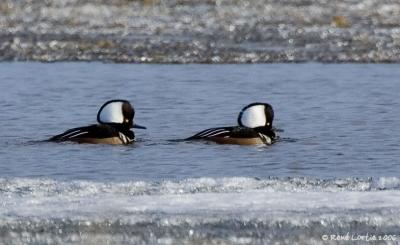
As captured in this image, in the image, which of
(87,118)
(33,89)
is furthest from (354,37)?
(87,118)

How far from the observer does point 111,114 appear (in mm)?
13898

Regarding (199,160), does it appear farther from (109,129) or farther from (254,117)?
(254,117)

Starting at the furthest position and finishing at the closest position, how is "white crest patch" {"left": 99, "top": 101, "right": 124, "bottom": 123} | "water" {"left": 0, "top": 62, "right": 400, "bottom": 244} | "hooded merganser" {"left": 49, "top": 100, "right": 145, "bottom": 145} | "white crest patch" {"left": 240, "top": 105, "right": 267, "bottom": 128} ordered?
"white crest patch" {"left": 99, "top": 101, "right": 124, "bottom": 123}
"white crest patch" {"left": 240, "top": 105, "right": 267, "bottom": 128}
"hooded merganser" {"left": 49, "top": 100, "right": 145, "bottom": 145}
"water" {"left": 0, "top": 62, "right": 400, "bottom": 244}

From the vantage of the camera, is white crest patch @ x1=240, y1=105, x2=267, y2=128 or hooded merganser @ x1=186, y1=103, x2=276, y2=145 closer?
hooded merganser @ x1=186, y1=103, x2=276, y2=145

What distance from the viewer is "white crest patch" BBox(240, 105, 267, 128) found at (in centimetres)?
1366

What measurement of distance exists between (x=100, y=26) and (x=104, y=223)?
1757 cm

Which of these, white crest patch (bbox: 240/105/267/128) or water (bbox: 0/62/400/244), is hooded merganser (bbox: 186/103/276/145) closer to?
white crest patch (bbox: 240/105/267/128)

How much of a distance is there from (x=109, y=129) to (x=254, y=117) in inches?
56.1

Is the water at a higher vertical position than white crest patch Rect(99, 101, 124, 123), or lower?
lower

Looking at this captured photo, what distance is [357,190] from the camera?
10.2m

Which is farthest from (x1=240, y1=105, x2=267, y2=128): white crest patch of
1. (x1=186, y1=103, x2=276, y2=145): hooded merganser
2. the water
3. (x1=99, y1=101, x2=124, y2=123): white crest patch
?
(x1=99, y1=101, x2=124, y2=123): white crest patch

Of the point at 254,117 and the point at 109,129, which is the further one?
the point at 254,117

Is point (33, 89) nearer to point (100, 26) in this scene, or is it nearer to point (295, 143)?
point (295, 143)

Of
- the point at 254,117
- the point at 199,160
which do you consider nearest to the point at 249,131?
the point at 254,117
